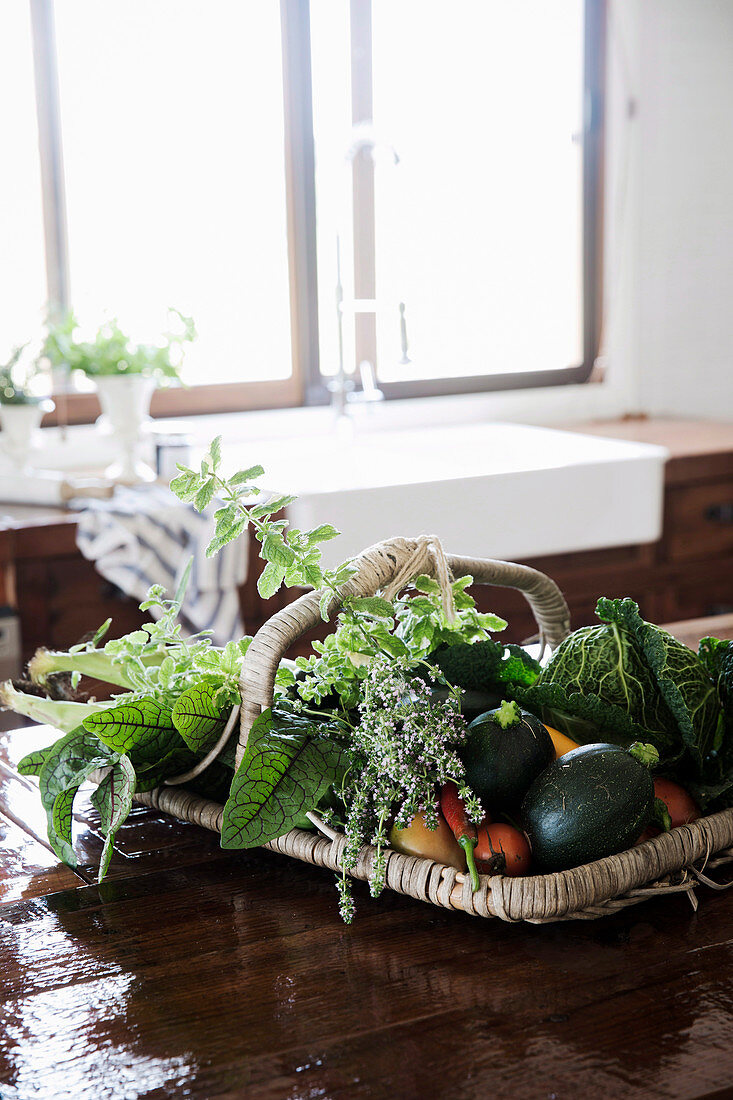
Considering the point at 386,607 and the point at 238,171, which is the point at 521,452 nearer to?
the point at 238,171

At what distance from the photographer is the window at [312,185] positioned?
8.70ft

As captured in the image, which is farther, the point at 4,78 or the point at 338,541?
the point at 4,78

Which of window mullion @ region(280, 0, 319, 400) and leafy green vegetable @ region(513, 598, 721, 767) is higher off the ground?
window mullion @ region(280, 0, 319, 400)

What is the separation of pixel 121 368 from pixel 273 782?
70.8 inches

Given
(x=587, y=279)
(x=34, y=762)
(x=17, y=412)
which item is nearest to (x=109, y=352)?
(x=17, y=412)

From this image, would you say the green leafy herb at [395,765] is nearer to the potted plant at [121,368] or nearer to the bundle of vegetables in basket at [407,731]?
the bundle of vegetables in basket at [407,731]

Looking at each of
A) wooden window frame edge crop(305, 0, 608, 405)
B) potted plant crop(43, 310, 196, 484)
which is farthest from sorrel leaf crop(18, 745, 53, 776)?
wooden window frame edge crop(305, 0, 608, 405)

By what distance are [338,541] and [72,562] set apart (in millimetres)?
499

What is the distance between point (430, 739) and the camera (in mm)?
717

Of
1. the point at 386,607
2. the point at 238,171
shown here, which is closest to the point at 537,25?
the point at 238,171

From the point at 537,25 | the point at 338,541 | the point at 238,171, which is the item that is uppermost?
the point at 537,25

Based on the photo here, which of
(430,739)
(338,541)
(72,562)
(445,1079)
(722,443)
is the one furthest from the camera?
(722,443)

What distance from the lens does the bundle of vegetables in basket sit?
718 millimetres

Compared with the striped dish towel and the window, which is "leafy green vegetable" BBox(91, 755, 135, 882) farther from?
the window
